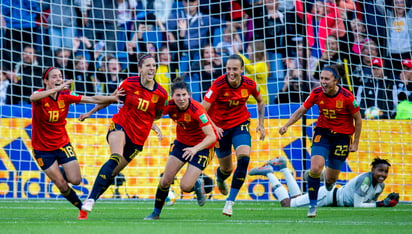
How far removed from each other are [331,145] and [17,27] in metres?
7.13

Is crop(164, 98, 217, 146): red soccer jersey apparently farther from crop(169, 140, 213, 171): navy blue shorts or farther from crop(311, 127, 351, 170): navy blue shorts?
crop(311, 127, 351, 170): navy blue shorts

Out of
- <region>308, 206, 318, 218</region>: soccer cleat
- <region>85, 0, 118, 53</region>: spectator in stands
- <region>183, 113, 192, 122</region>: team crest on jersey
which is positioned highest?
<region>85, 0, 118, 53</region>: spectator in stands

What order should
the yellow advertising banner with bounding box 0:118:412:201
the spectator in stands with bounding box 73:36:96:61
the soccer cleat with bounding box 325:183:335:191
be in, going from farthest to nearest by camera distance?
the spectator in stands with bounding box 73:36:96:61
the yellow advertising banner with bounding box 0:118:412:201
the soccer cleat with bounding box 325:183:335:191

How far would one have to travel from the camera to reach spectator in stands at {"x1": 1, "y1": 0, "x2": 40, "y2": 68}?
13250 mm

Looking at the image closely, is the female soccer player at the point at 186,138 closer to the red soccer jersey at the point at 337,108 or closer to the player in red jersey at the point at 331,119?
the player in red jersey at the point at 331,119

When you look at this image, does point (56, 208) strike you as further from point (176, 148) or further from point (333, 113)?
point (333, 113)

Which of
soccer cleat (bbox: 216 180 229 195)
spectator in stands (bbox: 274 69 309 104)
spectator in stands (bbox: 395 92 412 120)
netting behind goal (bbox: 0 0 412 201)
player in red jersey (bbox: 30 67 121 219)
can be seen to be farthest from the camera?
spectator in stands (bbox: 274 69 309 104)

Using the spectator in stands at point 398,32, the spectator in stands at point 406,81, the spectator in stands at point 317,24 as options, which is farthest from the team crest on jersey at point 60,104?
the spectator in stands at point 398,32

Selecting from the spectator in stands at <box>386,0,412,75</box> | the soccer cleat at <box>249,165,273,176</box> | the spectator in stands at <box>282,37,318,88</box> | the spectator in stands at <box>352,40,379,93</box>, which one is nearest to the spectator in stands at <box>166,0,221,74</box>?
the spectator in stands at <box>282,37,318,88</box>

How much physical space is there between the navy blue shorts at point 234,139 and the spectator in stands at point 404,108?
15.2 feet

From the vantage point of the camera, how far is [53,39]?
13922 mm

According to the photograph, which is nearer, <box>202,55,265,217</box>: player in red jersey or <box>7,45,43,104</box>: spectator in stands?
<box>202,55,265,217</box>: player in red jersey

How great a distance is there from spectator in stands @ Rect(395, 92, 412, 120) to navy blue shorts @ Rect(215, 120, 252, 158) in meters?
4.64

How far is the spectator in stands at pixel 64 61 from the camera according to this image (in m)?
13.6
